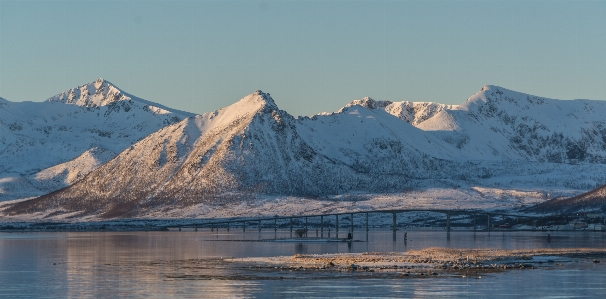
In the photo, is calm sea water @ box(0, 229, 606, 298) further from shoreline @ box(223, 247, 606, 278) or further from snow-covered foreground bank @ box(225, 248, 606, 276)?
snow-covered foreground bank @ box(225, 248, 606, 276)

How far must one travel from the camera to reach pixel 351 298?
7319cm

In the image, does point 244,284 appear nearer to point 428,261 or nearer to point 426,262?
point 426,262

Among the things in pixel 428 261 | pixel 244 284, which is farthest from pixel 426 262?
pixel 244 284

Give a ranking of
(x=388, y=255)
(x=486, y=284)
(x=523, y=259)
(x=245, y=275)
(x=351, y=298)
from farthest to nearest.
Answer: (x=388, y=255) → (x=523, y=259) → (x=245, y=275) → (x=486, y=284) → (x=351, y=298)

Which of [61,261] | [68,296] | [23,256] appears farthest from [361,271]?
[23,256]

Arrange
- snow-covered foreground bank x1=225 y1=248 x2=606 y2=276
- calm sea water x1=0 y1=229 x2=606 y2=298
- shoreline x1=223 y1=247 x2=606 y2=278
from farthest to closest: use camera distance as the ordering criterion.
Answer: snow-covered foreground bank x1=225 y1=248 x2=606 y2=276 < shoreline x1=223 y1=247 x2=606 y2=278 < calm sea water x1=0 y1=229 x2=606 y2=298

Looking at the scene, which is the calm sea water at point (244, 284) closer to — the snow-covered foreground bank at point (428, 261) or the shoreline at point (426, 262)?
the shoreline at point (426, 262)

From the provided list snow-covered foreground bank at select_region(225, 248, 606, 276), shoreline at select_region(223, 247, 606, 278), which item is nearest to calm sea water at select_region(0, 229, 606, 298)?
shoreline at select_region(223, 247, 606, 278)

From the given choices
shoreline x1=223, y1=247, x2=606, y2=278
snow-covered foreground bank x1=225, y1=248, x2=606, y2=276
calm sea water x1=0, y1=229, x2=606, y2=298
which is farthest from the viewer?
snow-covered foreground bank x1=225, y1=248, x2=606, y2=276

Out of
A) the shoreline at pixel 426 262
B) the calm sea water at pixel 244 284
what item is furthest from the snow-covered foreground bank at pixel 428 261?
the calm sea water at pixel 244 284

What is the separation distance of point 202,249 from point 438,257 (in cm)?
4349

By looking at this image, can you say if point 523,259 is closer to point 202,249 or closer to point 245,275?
point 245,275

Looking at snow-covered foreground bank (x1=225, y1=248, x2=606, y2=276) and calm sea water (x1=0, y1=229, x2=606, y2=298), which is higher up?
snow-covered foreground bank (x1=225, y1=248, x2=606, y2=276)

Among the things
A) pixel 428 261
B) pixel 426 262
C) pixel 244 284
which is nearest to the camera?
pixel 244 284
